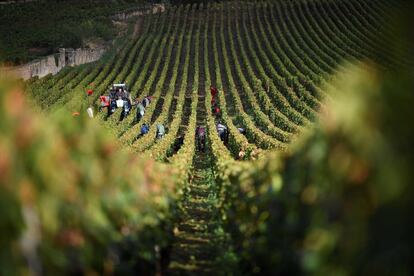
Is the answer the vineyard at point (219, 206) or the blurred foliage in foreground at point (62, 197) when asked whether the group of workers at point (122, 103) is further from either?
the blurred foliage in foreground at point (62, 197)

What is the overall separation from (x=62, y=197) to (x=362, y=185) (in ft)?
8.79

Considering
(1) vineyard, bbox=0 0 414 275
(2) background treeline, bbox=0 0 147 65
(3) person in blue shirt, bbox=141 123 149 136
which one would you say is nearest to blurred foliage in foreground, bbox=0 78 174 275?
(1) vineyard, bbox=0 0 414 275

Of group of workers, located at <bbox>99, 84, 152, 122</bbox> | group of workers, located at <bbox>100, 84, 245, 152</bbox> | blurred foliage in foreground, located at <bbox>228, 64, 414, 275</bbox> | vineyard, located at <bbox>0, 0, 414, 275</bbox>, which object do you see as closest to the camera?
blurred foliage in foreground, located at <bbox>228, 64, 414, 275</bbox>

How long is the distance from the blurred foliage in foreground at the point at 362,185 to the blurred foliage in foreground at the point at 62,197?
2040 millimetres

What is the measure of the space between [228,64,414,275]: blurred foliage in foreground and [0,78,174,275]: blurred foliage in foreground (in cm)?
204

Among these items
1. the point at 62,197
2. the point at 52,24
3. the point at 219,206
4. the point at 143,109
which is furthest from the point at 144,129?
the point at 52,24

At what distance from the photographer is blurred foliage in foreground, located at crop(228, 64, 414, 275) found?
586 cm

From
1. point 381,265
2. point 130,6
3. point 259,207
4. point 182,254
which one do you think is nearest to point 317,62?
point 130,6

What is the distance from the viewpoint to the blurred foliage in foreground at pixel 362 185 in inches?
231

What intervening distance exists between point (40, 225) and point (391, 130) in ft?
10.1

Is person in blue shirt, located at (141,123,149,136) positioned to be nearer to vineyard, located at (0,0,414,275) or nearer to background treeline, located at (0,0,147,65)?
vineyard, located at (0,0,414,275)

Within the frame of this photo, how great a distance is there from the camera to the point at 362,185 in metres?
6.07

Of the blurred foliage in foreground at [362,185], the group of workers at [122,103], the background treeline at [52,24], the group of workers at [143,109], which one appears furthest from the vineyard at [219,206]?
the background treeline at [52,24]

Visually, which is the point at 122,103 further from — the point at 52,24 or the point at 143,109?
the point at 52,24
